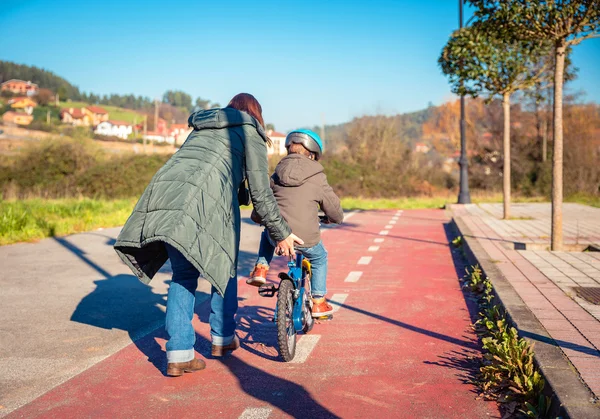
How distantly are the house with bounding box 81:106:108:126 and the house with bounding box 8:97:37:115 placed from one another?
945 centimetres

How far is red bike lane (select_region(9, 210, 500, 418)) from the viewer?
3.49 meters

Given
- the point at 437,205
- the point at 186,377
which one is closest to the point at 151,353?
the point at 186,377

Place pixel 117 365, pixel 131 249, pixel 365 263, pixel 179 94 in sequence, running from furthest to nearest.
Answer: pixel 179 94
pixel 365 263
pixel 117 365
pixel 131 249

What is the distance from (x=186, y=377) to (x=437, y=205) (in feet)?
72.7

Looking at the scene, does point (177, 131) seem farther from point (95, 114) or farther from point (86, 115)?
point (86, 115)

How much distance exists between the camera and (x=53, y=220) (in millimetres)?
15562

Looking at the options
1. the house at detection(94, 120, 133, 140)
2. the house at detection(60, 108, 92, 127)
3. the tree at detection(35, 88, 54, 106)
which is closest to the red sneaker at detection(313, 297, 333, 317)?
the house at detection(60, 108, 92, 127)

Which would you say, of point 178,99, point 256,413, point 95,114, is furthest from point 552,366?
point 178,99

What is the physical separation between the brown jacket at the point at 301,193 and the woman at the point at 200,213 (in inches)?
Answer: 15.5

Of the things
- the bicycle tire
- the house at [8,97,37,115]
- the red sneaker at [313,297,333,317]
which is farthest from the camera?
the house at [8,97,37,115]

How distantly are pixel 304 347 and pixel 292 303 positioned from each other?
0.44 metres

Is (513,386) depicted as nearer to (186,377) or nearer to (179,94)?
(186,377)

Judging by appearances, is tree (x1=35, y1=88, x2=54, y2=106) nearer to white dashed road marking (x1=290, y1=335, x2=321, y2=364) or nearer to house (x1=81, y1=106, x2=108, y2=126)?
house (x1=81, y1=106, x2=108, y2=126)

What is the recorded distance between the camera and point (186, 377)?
13.6 ft
